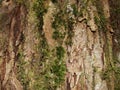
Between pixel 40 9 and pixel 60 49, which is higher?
pixel 40 9

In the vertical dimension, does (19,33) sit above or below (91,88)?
above

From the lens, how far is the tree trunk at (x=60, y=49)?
3941mm

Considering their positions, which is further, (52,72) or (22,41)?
(22,41)

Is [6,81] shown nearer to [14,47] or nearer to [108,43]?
[14,47]

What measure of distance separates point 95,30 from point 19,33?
102cm

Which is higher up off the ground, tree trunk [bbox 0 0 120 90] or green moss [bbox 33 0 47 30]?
green moss [bbox 33 0 47 30]

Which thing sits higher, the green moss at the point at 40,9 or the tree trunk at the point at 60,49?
the green moss at the point at 40,9

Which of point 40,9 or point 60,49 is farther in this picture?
point 40,9

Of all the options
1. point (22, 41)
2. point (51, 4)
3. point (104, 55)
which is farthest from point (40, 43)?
point (104, 55)

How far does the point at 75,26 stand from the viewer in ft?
13.5

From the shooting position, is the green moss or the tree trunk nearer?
the tree trunk

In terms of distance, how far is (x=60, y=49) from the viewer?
403 cm

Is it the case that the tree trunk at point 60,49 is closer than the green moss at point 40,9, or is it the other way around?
the tree trunk at point 60,49

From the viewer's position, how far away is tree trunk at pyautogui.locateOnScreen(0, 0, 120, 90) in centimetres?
394
